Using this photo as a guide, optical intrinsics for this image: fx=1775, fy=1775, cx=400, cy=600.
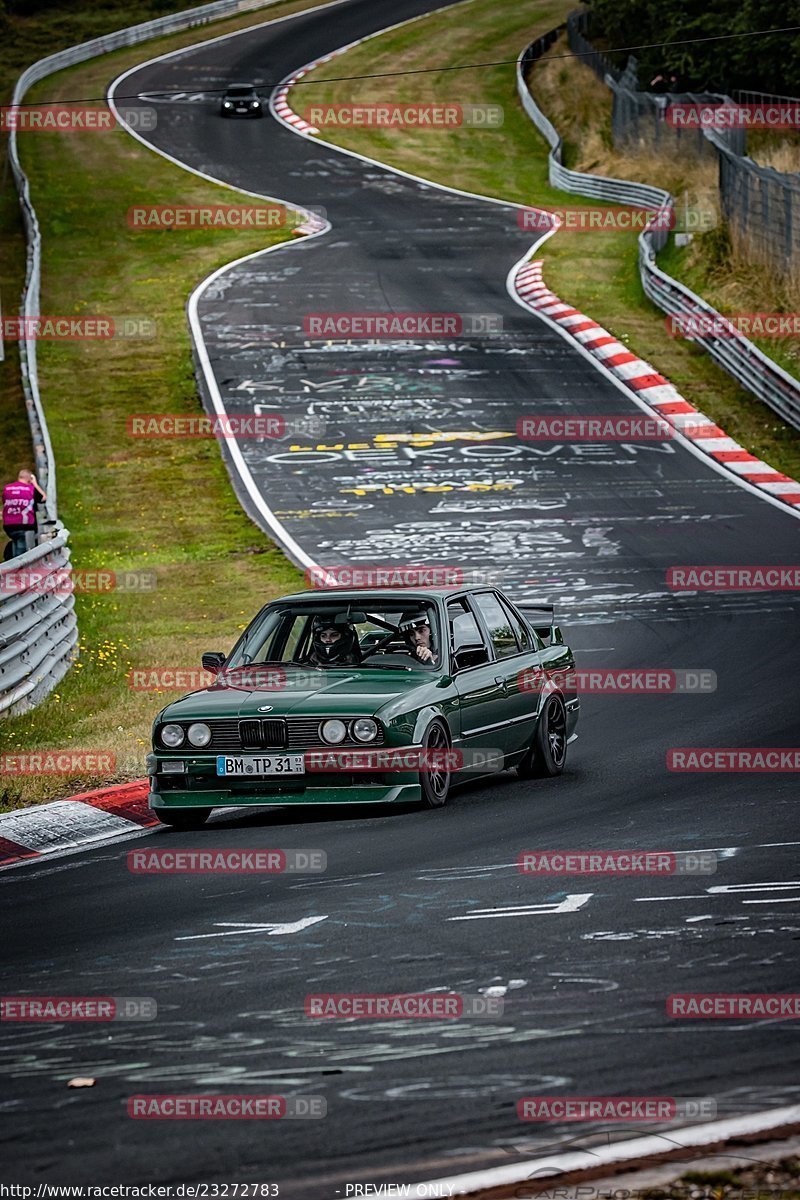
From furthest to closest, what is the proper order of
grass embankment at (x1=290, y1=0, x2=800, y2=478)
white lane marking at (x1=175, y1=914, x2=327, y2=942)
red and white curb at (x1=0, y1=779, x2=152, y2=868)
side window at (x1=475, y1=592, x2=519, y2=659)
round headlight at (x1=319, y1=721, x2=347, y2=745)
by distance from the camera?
grass embankment at (x1=290, y1=0, x2=800, y2=478) → side window at (x1=475, y1=592, x2=519, y2=659) → round headlight at (x1=319, y1=721, x2=347, y2=745) → red and white curb at (x1=0, y1=779, x2=152, y2=868) → white lane marking at (x1=175, y1=914, x2=327, y2=942)

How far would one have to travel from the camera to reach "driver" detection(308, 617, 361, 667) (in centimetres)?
1152

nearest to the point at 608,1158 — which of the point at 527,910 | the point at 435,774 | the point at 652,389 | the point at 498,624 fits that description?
the point at 527,910

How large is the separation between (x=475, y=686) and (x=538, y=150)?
161 feet

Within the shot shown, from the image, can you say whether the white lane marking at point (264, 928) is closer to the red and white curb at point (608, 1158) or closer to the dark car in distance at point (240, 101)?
the red and white curb at point (608, 1158)

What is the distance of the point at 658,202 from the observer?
151ft

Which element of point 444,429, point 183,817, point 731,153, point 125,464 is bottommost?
point 125,464

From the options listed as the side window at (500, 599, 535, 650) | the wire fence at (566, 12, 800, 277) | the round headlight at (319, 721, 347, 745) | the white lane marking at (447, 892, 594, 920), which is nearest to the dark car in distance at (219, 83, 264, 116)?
the wire fence at (566, 12, 800, 277)

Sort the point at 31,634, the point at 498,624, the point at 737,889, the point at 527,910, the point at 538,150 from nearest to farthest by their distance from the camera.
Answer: the point at 527,910 → the point at 737,889 → the point at 498,624 → the point at 31,634 → the point at 538,150

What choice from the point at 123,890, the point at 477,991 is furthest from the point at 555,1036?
the point at 123,890

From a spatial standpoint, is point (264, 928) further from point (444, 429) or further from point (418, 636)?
point (444, 429)

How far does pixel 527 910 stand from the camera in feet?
25.4

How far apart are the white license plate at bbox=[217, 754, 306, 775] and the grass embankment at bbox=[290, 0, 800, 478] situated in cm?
1817

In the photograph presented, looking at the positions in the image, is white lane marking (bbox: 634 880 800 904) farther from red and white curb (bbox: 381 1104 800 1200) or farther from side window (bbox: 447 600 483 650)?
side window (bbox: 447 600 483 650)

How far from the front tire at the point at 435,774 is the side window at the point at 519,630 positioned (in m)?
1.88
